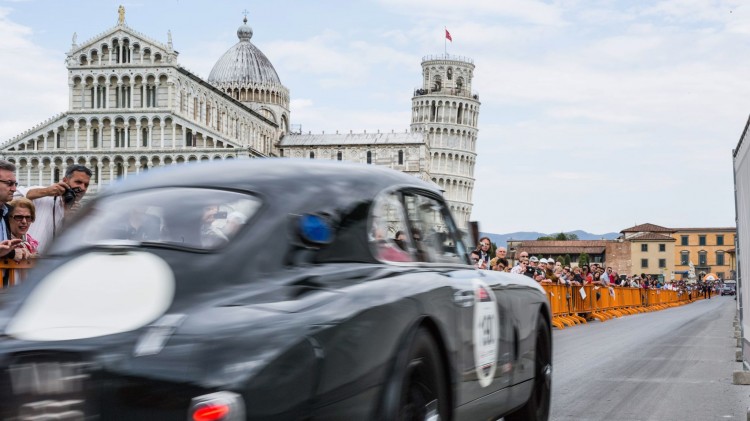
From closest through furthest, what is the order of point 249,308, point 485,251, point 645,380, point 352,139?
1. point 249,308
2. point 645,380
3. point 485,251
4. point 352,139

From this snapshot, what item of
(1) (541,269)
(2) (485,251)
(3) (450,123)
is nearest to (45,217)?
(2) (485,251)

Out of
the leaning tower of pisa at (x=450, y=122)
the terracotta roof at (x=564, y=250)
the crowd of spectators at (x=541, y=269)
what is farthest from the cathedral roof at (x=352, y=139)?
the crowd of spectators at (x=541, y=269)

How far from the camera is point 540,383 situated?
7.37 metres

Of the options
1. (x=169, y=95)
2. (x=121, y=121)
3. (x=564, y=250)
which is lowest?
(x=564, y=250)

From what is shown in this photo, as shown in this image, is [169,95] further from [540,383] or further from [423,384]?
[423,384]

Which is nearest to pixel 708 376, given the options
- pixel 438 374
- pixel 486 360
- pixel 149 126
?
pixel 486 360

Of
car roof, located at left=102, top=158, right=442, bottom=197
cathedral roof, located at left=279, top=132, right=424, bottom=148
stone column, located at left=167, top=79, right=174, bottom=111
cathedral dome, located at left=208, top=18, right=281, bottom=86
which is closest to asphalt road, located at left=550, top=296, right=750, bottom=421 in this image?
car roof, located at left=102, top=158, right=442, bottom=197

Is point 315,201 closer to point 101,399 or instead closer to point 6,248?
point 101,399

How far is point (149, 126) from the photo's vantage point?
106 m

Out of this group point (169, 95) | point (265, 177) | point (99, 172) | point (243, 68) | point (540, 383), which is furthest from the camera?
point (243, 68)

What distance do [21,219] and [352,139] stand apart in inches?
5308

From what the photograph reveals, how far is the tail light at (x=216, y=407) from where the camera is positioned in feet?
11.4

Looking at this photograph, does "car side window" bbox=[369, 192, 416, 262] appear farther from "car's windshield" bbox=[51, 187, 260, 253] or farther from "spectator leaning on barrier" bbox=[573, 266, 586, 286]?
"spectator leaning on barrier" bbox=[573, 266, 586, 286]

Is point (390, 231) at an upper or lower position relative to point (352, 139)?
lower
